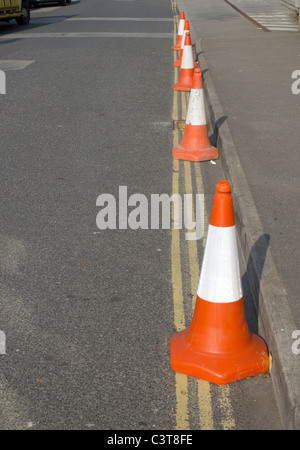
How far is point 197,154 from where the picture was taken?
25.9ft

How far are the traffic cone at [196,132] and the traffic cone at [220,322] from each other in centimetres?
406

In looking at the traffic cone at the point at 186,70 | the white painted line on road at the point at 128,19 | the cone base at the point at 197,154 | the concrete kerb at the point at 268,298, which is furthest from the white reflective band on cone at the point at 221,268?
the white painted line on road at the point at 128,19

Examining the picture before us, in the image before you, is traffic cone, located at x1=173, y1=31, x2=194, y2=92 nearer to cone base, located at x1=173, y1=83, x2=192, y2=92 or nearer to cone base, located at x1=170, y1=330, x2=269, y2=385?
cone base, located at x1=173, y1=83, x2=192, y2=92

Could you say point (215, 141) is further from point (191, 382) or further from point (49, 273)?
point (191, 382)

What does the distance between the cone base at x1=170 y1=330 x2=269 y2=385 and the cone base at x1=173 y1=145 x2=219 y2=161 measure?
4143 millimetres

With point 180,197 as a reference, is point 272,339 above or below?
above

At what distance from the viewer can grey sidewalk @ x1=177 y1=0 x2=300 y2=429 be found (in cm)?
396

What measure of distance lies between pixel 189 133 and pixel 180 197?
1.42m

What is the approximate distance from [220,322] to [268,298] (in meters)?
0.48

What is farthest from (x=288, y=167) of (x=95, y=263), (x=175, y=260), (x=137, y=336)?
(x=137, y=336)

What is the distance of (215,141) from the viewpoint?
8.80 metres

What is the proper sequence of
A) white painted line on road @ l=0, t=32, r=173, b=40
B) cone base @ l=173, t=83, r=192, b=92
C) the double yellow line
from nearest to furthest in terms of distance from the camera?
the double yellow line → cone base @ l=173, t=83, r=192, b=92 → white painted line on road @ l=0, t=32, r=173, b=40

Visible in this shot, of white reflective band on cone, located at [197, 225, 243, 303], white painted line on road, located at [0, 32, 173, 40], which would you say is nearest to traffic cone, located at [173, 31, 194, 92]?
white painted line on road, located at [0, 32, 173, 40]
